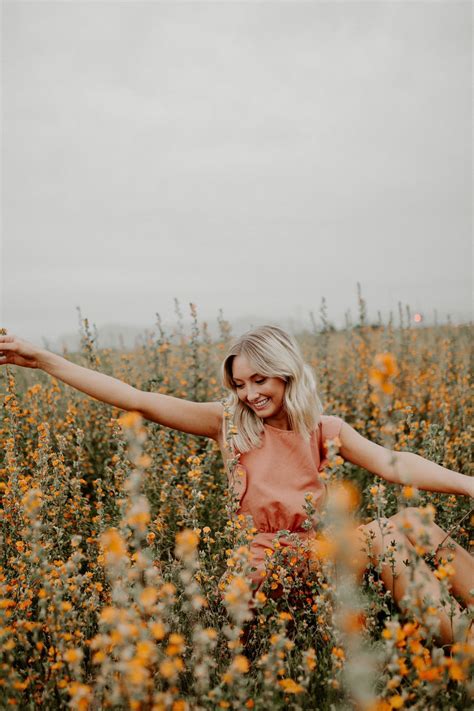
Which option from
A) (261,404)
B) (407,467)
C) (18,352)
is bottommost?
(407,467)

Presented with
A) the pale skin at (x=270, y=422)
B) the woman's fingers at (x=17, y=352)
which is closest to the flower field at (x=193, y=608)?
the pale skin at (x=270, y=422)

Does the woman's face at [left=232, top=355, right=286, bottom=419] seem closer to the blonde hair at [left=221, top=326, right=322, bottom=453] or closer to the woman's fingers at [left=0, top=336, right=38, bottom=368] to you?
the blonde hair at [left=221, top=326, right=322, bottom=453]

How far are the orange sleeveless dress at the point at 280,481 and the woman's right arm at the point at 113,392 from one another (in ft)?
1.07

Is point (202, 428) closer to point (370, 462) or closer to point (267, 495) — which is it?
point (267, 495)

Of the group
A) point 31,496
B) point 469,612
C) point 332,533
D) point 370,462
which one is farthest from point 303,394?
point 31,496

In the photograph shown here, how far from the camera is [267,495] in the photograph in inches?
110

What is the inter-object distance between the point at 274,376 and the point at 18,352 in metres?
1.35

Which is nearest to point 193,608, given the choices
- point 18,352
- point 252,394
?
point 252,394

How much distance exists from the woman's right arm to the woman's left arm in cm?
75

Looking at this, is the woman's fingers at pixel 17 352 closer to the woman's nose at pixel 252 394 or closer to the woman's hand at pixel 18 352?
the woman's hand at pixel 18 352

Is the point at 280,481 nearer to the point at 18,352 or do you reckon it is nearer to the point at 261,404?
the point at 261,404

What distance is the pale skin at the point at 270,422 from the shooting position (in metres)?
2.55

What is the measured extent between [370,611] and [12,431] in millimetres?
2061

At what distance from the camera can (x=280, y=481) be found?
2.84 meters
